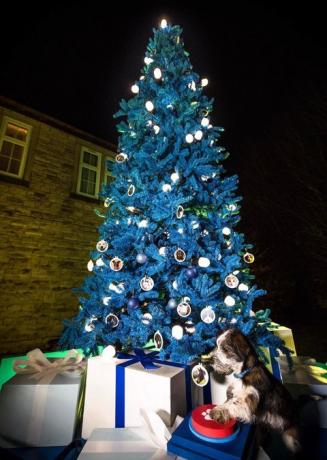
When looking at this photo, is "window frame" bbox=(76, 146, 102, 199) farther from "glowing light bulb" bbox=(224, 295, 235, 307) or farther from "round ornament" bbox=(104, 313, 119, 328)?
"glowing light bulb" bbox=(224, 295, 235, 307)

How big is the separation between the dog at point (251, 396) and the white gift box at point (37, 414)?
125 centimetres

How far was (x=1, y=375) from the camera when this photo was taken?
2.47 metres

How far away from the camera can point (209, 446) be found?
1.26 metres

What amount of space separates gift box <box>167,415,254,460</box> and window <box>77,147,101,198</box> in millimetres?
6966

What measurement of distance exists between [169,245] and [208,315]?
2.77 ft

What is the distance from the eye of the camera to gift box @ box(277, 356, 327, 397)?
6.98ft

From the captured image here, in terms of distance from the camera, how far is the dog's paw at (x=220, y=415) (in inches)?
53.7

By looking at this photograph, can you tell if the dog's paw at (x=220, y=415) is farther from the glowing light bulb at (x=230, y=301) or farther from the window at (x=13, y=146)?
the window at (x=13, y=146)

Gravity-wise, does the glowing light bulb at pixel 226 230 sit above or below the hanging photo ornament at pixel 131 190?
below

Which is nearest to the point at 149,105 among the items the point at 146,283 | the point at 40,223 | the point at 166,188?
the point at 166,188

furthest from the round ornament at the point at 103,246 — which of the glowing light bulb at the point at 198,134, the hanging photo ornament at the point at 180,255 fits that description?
the glowing light bulb at the point at 198,134

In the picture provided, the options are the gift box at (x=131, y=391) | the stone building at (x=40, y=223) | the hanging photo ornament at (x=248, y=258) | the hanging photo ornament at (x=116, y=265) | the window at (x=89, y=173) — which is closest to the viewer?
the gift box at (x=131, y=391)

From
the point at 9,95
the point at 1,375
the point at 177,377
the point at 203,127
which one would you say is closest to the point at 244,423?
the point at 177,377

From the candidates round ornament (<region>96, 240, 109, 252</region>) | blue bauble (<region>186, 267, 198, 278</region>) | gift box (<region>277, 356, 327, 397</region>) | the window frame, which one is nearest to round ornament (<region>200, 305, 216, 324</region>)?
blue bauble (<region>186, 267, 198, 278</region>)
